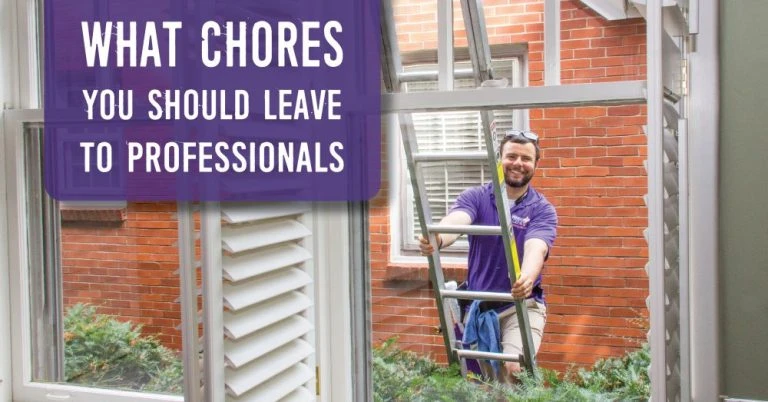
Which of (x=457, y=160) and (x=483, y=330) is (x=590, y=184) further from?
(x=483, y=330)

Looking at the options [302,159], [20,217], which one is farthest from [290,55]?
[20,217]

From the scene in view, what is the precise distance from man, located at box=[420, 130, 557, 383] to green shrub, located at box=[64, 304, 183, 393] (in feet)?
2.85

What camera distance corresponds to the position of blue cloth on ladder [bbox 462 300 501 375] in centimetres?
232

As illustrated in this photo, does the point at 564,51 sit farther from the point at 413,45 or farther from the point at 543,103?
the point at 413,45

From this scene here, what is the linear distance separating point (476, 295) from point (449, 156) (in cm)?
40

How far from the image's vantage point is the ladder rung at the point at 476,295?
2.25 meters

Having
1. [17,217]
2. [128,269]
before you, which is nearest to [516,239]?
[128,269]

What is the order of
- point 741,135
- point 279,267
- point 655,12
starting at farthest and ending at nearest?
point 279,267 → point 741,135 → point 655,12

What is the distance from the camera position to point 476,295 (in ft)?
7.52

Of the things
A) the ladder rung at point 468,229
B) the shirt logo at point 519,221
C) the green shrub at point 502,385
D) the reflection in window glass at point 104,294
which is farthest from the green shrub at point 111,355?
the shirt logo at point 519,221

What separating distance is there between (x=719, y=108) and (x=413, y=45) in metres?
0.86

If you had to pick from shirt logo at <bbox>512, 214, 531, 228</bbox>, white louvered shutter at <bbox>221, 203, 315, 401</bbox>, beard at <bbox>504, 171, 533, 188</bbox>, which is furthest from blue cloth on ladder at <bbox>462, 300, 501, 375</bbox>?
white louvered shutter at <bbox>221, 203, 315, 401</bbox>

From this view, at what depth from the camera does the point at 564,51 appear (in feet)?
6.70

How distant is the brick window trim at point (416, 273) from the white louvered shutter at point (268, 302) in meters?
0.24
